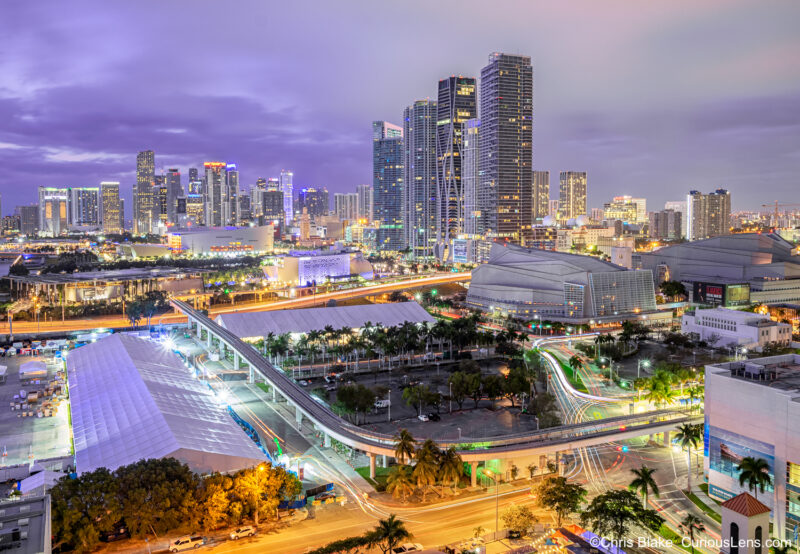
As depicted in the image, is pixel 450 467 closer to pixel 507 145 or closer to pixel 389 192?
pixel 507 145

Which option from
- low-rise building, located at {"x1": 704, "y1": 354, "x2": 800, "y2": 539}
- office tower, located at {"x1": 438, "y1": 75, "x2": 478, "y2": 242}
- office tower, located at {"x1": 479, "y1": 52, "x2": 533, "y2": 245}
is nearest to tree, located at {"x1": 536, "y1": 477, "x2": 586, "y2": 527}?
low-rise building, located at {"x1": 704, "y1": 354, "x2": 800, "y2": 539}

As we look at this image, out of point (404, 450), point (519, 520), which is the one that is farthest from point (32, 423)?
point (519, 520)

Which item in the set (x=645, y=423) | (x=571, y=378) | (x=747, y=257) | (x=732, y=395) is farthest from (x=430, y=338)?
(x=747, y=257)

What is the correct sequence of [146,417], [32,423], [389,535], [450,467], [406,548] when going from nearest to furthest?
[389,535], [406,548], [450,467], [146,417], [32,423]

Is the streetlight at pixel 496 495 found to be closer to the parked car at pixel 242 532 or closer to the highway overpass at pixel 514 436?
the highway overpass at pixel 514 436

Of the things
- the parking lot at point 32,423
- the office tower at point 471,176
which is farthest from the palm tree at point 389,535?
the office tower at point 471,176

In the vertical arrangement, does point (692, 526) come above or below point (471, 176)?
below

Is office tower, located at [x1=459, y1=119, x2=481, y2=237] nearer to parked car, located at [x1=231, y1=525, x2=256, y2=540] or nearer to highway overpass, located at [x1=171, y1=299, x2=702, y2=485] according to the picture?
highway overpass, located at [x1=171, y1=299, x2=702, y2=485]
